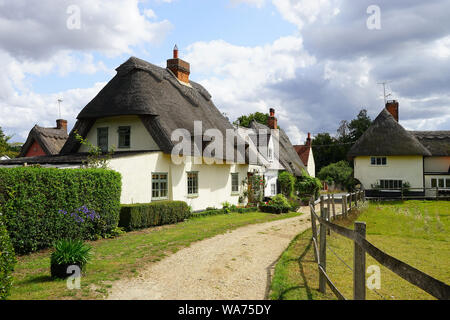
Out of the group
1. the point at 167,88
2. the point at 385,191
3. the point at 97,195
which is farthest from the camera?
the point at 385,191

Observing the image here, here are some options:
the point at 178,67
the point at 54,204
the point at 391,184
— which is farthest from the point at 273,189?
the point at 54,204

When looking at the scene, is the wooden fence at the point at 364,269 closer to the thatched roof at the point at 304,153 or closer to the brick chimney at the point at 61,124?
the brick chimney at the point at 61,124

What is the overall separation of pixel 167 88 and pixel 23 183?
12.6 m

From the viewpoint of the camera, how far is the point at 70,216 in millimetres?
10445

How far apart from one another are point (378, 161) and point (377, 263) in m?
26.8

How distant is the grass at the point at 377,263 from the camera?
21.2 ft

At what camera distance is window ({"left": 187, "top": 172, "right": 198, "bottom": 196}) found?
745 inches

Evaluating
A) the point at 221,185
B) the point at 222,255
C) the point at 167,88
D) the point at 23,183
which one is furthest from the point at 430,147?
the point at 23,183

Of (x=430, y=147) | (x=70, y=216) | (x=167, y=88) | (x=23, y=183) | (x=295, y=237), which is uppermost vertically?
(x=167, y=88)

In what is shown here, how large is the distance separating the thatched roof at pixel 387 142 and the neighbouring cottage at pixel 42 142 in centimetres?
2629

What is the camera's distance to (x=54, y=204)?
32.7 feet
